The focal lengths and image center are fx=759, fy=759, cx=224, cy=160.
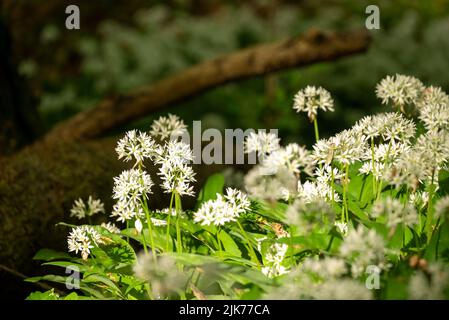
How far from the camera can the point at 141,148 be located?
1.80 m

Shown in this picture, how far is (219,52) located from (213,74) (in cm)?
450

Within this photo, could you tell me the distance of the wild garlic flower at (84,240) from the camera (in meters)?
1.88

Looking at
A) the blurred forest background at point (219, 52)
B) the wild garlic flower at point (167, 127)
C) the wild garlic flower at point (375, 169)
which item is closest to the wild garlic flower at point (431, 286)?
the wild garlic flower at point (375, 169)

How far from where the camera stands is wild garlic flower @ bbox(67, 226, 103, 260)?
1880mm

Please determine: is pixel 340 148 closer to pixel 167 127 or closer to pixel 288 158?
pixel 288 158

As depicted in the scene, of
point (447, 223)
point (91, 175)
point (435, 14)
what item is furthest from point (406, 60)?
point (447, 223)

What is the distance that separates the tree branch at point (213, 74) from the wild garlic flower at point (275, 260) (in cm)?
288

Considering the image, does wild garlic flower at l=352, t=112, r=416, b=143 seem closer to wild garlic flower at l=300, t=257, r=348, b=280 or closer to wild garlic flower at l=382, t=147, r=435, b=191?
wild garlic flower at l=382, t=147, r=435, b=191

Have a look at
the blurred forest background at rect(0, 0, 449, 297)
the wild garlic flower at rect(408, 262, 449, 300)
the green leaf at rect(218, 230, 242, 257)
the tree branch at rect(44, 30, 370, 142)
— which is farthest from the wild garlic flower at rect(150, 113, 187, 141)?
the blurred forest background at rect(0, 0, 449, 297)

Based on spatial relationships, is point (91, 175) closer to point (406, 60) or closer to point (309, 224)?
point (309, 224)

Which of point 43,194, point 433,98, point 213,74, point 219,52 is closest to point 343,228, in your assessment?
point 433,98

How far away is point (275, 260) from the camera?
1.81 metres

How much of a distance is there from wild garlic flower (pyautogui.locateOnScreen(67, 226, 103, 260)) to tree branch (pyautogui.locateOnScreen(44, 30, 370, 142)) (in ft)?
8.70

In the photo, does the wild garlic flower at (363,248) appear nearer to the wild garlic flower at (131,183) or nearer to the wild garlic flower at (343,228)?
the wild garlic flower at (343,228)
